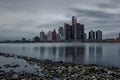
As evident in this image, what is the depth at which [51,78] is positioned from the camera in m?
22.8

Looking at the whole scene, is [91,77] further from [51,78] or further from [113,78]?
[51,78]

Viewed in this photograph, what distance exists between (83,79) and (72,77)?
1584mm

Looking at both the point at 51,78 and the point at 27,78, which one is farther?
the point at 51,78

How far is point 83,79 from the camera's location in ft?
71.5

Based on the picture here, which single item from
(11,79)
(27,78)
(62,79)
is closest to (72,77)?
(62,79)

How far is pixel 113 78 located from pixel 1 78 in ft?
44.7

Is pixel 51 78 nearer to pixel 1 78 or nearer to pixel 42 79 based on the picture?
pixel 42 79

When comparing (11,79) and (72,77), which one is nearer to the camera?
(11,79)

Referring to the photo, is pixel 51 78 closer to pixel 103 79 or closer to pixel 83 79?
pixel 83 79

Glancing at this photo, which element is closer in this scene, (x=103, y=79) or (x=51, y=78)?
(x=103, y=79)

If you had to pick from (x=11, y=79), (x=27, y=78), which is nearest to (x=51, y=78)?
(x=27, y=78)

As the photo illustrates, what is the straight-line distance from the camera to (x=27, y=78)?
69.9 ft

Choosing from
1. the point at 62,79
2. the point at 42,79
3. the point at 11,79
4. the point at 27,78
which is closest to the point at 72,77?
the point at 62,79

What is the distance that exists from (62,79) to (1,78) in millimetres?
7306
